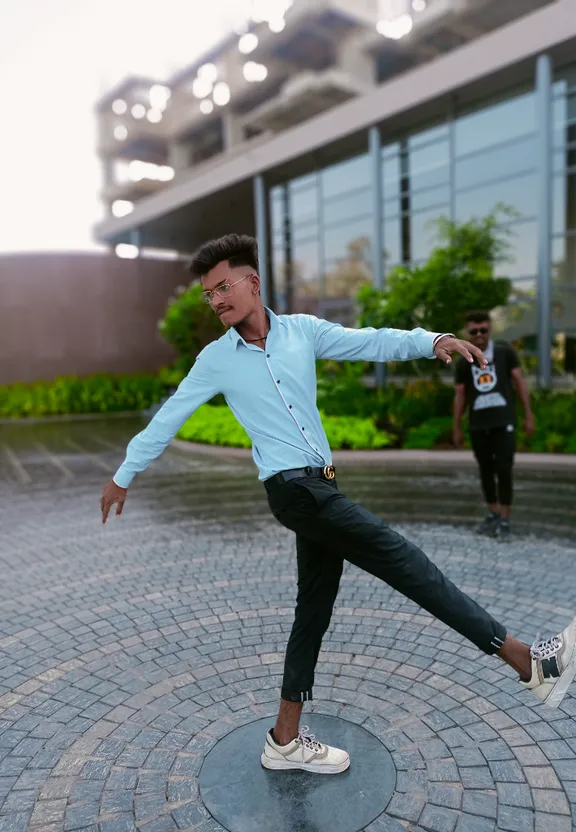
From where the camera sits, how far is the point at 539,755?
269 cm

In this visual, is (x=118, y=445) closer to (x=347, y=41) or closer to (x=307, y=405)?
(x=307, y=405)

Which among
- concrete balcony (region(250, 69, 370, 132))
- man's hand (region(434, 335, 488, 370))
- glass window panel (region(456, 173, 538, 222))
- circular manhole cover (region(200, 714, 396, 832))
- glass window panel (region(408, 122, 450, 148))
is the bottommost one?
circular manhole cover (region(200, 714, 396, 832))

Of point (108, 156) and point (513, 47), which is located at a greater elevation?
point (108, 156)

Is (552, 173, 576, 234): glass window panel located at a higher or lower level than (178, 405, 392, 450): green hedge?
higher

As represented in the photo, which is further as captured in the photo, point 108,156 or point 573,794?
point 108,156

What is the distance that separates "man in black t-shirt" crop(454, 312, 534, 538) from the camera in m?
5.66

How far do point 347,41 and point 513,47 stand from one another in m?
19.1

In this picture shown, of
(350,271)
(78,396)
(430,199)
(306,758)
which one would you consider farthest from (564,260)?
(306,758)

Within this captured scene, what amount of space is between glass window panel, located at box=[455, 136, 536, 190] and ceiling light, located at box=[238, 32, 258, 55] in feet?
65.5

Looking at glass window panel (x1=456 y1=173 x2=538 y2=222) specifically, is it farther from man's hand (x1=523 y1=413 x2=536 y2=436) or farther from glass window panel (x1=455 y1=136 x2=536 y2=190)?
man's hand (x1=523 y1=413 x2=536 y2=436)

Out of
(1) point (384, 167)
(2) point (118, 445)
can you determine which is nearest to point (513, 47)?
(1) point (384, 167)

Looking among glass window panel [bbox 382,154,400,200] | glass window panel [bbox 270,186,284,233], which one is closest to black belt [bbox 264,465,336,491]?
glass window panel [bbox 382,154,400,200]

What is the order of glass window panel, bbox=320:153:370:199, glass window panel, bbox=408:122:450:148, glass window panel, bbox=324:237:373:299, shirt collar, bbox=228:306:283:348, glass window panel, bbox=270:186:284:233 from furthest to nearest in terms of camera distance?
glass window panel, bbox=270:186:284:233, glass window panel, bbox=320:153:370:199, glass window panel, bbox=324:237:373:299, glass window panel, bbox=408:122:450:148, shirt collar, bbox=228:306:283:348

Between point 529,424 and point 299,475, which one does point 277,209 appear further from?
point 299,475
